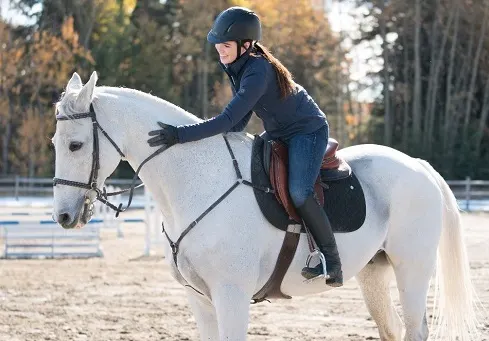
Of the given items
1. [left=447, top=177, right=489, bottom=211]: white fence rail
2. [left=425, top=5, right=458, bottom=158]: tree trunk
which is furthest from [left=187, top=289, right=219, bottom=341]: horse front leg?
[left=425, top=5, right=458, bottom=158]: tree trunk

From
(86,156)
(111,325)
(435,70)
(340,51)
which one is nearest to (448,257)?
(86,156)

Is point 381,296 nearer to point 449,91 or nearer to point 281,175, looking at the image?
point 281,175

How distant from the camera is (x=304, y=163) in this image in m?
4.88

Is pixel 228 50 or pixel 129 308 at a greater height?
pixel 228 50

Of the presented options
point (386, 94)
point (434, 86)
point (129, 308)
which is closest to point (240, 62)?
point (129, 308)

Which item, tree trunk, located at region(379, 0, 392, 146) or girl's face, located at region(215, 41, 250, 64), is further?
tree trunk, located at region(379, 0, 392, 146)

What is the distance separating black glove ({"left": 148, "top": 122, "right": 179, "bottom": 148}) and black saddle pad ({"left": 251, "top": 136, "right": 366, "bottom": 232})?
54cm

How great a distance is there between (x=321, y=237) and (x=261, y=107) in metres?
0.86

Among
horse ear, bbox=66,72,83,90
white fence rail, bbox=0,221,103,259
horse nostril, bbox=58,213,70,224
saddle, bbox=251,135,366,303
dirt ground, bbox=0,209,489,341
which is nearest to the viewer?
horse nostril, bbox=58,213,70,224

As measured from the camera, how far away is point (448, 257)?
6117mm

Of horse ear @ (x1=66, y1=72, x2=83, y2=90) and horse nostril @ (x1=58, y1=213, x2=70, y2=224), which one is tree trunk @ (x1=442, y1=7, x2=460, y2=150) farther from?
horse nostril @ (x1=58, y1=213, x2=70, y2=224)

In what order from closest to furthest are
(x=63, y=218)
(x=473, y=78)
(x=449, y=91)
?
(x=63, y=218) < (x=473, y=78) < (x=449, y=91)

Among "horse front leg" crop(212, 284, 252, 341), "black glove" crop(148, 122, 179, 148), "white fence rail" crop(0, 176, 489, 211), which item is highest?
"black glove" crop(148, 122, 179, 148)

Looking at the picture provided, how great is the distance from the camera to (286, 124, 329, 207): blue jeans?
4.82 m
